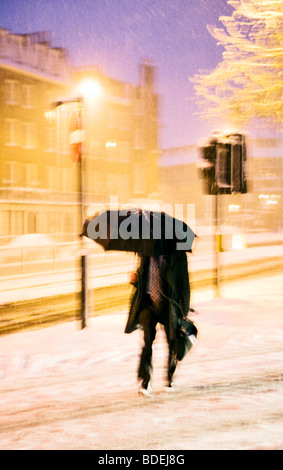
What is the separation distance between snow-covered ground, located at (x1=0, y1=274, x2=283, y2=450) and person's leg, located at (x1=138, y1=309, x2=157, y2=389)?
21cm

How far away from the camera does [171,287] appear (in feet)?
16.9

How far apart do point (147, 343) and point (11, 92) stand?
1367 inches

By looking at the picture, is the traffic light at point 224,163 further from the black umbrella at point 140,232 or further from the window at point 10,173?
the window at point 10,173

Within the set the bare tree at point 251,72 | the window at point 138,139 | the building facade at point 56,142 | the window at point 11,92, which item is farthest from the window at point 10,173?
the bare tree at point 251,72

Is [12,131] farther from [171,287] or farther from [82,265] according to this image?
[171,287]

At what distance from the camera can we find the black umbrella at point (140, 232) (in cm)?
511

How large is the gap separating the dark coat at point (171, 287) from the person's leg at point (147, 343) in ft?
0.25

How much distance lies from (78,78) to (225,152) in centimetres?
3304

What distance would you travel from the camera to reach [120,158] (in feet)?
145

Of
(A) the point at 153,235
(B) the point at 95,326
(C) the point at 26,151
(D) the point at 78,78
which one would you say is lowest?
(B) the point at 95,326

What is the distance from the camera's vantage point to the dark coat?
5.15 metres
